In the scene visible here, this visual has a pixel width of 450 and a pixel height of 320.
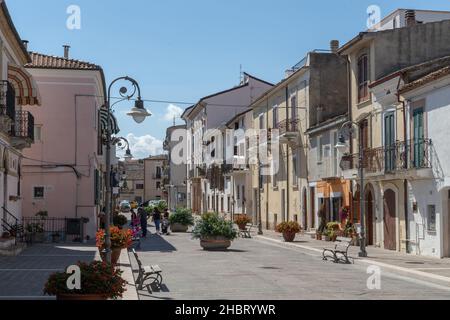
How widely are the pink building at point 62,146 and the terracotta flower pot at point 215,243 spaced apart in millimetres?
7143

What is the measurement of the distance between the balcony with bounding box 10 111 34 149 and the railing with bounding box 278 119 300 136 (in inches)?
655

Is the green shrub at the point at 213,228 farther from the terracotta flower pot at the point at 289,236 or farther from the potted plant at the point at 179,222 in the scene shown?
the potted plant at the point at 179,222

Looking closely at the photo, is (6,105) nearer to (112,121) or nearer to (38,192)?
(112,121)

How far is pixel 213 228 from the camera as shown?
26109 millimetres

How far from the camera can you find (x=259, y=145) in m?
45.0

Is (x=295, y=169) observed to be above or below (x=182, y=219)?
above

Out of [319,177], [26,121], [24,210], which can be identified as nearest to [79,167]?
[24,210]

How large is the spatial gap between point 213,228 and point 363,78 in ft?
28.6

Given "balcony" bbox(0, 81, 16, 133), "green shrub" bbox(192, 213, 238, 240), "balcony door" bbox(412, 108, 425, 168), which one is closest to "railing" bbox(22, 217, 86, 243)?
"green shrub" bbox(192, 213, 238, 240)

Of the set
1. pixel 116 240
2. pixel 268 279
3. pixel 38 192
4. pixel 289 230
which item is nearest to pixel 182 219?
pixel 289 230

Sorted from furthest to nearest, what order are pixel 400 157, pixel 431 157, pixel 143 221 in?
pixel 143 221 → pixel 400 157 → pixel 431 157

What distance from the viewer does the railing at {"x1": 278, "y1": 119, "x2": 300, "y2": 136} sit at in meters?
37.2

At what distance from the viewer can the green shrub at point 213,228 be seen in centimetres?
2603

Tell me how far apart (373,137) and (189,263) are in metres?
10.4
